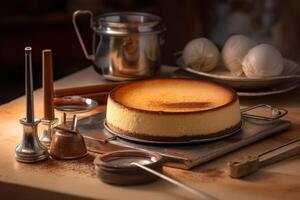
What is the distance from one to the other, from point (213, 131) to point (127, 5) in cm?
152

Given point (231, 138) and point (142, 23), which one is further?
point (142, 23)

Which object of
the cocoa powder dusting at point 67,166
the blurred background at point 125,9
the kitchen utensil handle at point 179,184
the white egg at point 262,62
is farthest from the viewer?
the blurred background at point 125,9

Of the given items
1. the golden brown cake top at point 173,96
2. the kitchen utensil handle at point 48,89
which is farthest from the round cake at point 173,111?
the kitchen utensil handle at point 48,89

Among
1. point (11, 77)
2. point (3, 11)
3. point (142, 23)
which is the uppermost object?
point (142, 23)

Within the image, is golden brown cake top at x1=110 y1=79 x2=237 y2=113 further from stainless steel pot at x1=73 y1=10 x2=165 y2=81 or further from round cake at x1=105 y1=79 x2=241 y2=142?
stainless steel pot at x1=73 y1=10 x2=165 y2=81

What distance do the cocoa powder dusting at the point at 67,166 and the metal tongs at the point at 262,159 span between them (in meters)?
0.20

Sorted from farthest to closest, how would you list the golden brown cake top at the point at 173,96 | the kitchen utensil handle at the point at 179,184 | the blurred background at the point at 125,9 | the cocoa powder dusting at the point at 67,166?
the blurred background at the point at 125,9 < the golden brown cake top at the point at 173,96 < the cocoa powder dusting at the point at 67,166 < the kitchen utensil handle at the point at 179,184

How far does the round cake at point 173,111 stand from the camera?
3.68 ft

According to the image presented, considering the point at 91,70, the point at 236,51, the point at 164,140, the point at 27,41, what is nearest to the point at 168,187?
the point at 164,140

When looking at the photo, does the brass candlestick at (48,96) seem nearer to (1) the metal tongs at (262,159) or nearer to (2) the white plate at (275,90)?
(1) the metal tongs at (262,159)

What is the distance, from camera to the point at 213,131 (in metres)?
1.14

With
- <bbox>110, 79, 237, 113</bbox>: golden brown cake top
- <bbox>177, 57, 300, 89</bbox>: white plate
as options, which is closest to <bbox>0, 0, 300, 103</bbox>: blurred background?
<bbox>177, 57, 300, 89</bbox>: white plate

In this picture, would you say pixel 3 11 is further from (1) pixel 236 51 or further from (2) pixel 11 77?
(1) pixel 236 51

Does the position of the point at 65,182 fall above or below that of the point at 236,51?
below
